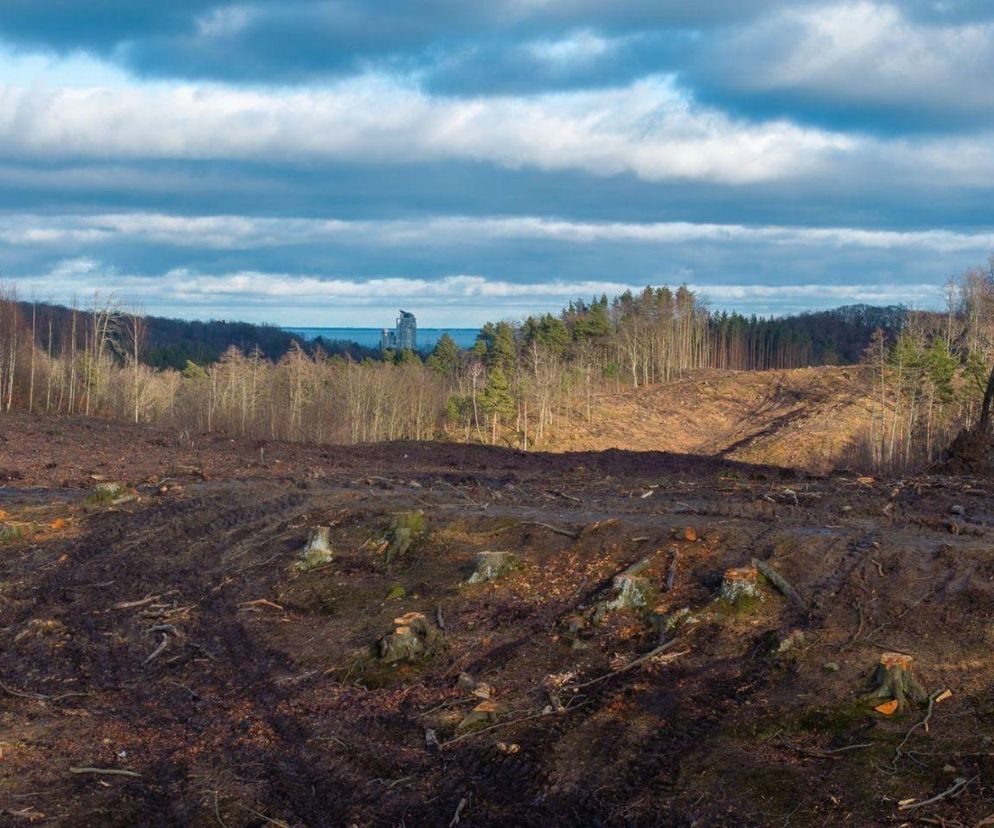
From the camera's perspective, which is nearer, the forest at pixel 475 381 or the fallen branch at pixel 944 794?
the fallen branch at pixel 944 794

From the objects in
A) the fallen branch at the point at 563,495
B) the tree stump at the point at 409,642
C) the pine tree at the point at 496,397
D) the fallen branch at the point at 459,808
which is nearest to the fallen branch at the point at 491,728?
the fallen branch at the point at 459,808

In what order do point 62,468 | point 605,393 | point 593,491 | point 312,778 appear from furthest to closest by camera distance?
point 605,393, point 62,468, point 593,491, point 312,778

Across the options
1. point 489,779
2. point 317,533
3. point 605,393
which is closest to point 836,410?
point 605,393

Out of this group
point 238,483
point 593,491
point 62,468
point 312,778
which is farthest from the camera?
point 62,468

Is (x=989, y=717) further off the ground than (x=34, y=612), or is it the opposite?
(x=989, y=717)

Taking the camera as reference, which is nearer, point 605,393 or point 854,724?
point 854,724

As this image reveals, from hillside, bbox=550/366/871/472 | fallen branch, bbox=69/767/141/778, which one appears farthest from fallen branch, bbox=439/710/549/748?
hillside, bbox=550/366/871/472

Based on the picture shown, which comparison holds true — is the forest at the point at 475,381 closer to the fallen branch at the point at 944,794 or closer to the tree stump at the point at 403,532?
the tree stump at the point at 403,532

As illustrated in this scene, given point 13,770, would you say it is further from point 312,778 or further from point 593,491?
point 593,491
